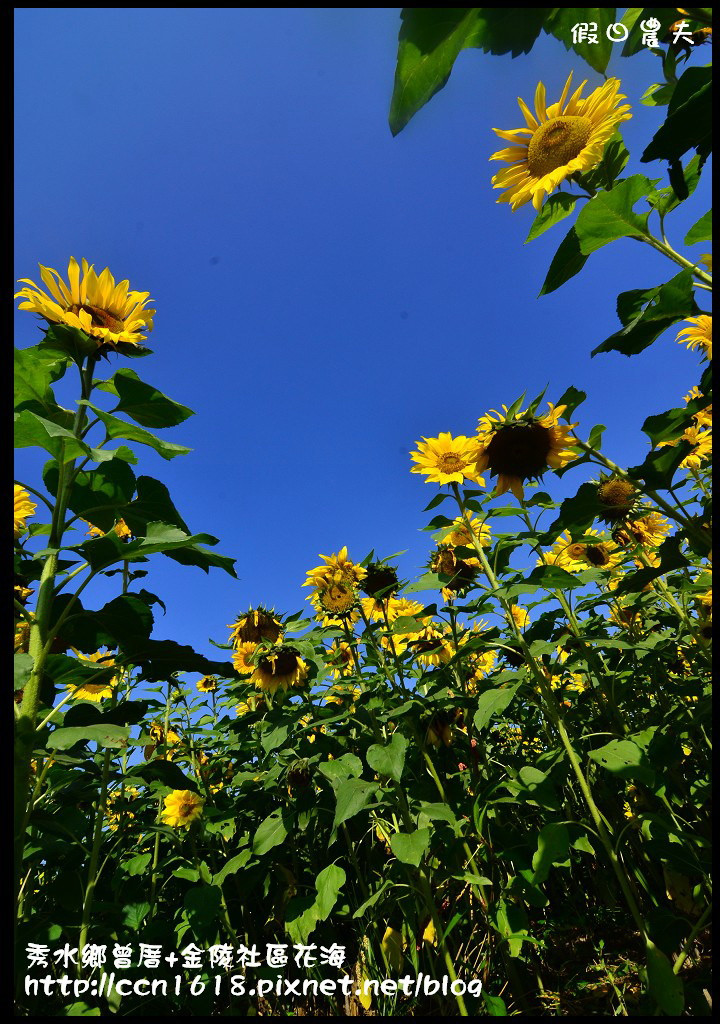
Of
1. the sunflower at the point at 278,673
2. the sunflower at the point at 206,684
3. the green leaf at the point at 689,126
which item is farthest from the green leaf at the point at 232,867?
the green leaf at the point at 689,126

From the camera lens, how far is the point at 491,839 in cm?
227

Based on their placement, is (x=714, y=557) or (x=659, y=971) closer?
(x=714, y=557)

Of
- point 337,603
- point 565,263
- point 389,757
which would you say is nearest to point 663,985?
point 389,757

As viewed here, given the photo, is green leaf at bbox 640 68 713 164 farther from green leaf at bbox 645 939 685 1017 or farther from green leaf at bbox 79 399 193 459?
green leaf at bbox 645 939 685 1017

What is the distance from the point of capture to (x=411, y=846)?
188cm

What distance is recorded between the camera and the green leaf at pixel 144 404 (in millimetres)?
1556

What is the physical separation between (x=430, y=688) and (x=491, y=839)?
0.85 m

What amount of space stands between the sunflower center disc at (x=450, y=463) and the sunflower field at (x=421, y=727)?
0.05ft

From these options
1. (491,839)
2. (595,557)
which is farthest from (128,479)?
(595,557)

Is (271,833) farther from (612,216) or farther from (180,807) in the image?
(612,216)

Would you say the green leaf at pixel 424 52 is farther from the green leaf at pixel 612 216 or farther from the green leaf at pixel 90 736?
the green leaf at pixel 90 736

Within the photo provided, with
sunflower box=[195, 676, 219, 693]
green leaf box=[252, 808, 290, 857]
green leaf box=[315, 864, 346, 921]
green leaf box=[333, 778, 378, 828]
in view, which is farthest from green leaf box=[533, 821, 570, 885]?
sunflower box=[195, 676, 219, 693]
